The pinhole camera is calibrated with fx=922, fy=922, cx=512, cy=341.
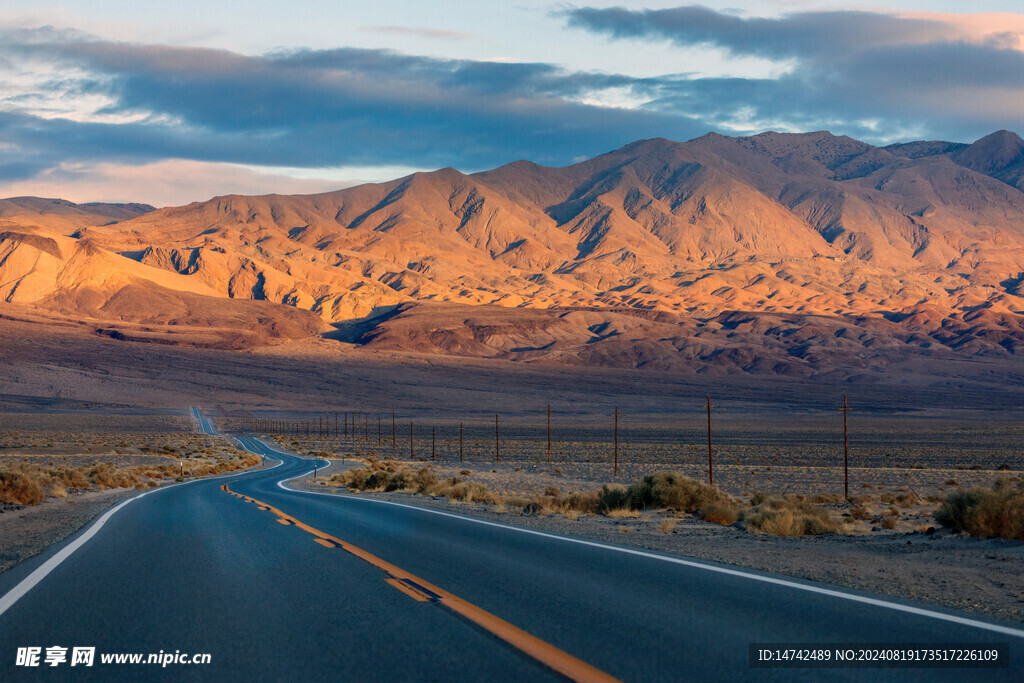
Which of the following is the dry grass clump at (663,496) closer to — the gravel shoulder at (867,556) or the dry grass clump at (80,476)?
the gravel shoulder at (867,556)

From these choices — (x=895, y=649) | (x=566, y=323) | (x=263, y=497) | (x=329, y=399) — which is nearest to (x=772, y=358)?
(x=566, y=323)

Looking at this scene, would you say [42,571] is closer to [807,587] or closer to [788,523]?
[807,587]

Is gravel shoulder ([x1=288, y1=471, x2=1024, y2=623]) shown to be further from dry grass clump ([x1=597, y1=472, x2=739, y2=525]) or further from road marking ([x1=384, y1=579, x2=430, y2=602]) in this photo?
road marking ([x1=384, y1=579, x2=430, y2=602])

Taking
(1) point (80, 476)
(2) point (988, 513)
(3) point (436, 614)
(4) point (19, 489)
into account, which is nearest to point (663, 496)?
(2) point (988, 513)

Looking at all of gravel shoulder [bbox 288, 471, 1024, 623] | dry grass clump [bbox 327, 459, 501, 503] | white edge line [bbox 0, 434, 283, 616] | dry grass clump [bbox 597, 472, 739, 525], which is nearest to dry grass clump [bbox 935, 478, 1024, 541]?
gravel shoulder [bbox 288, 471, 1024, 623]

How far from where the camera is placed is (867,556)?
1105 centimetres

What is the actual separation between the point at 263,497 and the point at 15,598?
45.7ft

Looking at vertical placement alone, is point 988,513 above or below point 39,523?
above

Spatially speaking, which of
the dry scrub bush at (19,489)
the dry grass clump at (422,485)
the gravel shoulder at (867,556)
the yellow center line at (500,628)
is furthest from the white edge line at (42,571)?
the dry grass clump at (422,485)

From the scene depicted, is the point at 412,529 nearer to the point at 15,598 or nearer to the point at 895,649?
the point at 15,598

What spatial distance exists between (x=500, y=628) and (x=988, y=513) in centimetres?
892

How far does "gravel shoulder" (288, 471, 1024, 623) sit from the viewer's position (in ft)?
27.6

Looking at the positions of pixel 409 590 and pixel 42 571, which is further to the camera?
pixel 42 571

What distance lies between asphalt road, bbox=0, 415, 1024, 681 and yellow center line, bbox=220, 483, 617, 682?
0.07ft
